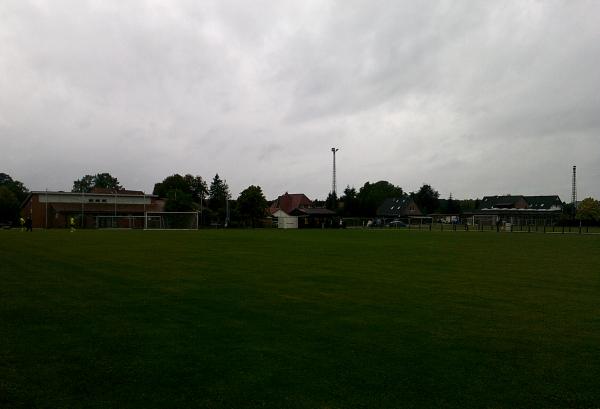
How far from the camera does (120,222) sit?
7150 cm

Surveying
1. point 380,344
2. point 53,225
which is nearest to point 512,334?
point 380,344

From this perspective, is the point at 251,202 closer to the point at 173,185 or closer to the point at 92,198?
the point at 92,198

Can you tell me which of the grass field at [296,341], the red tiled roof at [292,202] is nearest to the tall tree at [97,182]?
the red tiled roof at [292,202]

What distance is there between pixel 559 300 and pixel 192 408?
9.26 m

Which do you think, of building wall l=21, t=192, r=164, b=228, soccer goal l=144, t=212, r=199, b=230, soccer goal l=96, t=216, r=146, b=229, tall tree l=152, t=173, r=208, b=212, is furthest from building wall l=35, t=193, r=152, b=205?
soccer goal l=144, t=212, r=199, b=230

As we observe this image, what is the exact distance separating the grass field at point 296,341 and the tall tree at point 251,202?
2820 inches

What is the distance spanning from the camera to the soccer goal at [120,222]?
68.9 m

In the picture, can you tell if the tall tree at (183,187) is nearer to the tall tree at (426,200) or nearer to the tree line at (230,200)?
the tree line at (230,200)

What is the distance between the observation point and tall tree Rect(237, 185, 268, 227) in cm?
8606

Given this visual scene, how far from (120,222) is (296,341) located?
2729 inches

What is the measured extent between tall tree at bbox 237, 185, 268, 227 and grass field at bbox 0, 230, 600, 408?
235 feet

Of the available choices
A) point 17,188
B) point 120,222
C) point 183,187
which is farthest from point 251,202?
point 17,188

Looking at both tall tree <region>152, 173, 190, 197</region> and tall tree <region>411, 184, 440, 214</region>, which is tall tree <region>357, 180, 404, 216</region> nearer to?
tall tree <region>411, 184, 440, 214</region>

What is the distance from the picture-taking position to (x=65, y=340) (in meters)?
7.16
